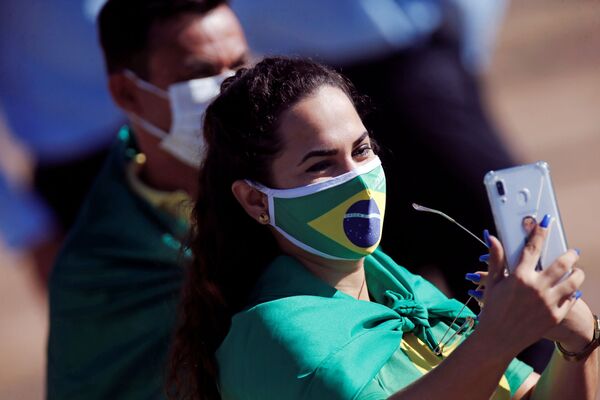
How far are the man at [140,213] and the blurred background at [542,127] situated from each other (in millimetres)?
1569

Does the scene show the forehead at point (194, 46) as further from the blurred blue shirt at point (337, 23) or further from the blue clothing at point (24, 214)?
the blue clothing at point (24, 214)

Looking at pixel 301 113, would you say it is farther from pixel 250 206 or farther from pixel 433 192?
pixel 433 192

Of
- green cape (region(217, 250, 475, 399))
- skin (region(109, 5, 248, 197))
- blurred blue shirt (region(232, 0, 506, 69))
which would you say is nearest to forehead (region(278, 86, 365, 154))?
green cape (region(217, 250, 475, 399))

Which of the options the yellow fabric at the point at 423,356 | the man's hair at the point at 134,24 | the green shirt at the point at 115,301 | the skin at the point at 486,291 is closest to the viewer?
the skin at the point at 486,291

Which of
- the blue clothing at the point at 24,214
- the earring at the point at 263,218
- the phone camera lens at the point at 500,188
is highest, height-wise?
the phone camera lens at the point at 500,188

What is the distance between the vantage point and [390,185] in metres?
3.51

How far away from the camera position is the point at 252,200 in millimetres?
2137

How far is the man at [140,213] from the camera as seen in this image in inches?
123

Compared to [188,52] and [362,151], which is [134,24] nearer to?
[188,52]

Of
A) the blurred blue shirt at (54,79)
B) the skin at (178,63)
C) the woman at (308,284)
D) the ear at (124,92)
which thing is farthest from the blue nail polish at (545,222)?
the blurred blue shirt at (54,79)

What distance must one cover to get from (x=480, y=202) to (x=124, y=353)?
1.21 metres

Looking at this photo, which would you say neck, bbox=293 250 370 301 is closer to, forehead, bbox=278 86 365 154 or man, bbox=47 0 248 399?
forehead, bbox=278 86 365 154

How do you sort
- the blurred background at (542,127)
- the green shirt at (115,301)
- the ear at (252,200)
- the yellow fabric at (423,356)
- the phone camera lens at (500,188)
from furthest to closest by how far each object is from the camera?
the blurred background at (542,127) < the green shirt at (115,301) < the ear at (252,200) < the yellow fabric at (423,356) < the phone camera lens at (500,188)

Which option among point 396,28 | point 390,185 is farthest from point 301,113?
point 396,28
